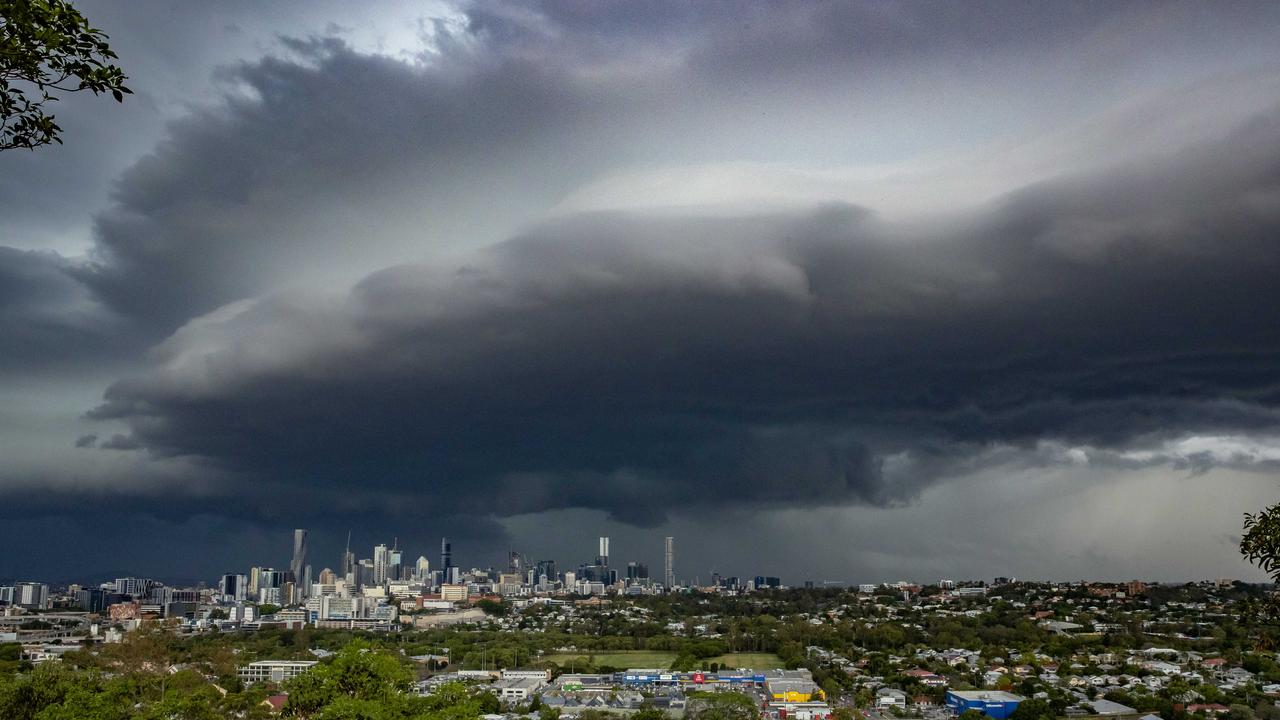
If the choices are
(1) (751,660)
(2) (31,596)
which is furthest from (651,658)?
(2) (31,596)

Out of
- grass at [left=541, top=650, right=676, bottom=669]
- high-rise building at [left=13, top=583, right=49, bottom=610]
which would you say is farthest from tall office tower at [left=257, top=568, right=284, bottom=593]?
grass at [left=541, top=650, right=676, bottom=669]

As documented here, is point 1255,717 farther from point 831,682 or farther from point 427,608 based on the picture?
point 427,608

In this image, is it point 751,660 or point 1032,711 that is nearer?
point 1032,711

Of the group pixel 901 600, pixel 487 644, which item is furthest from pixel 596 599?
pixel 487 644

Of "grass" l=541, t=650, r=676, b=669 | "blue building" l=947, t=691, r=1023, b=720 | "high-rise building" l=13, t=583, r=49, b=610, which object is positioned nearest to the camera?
"blue building" l=947, t=691, r=1023, b=720

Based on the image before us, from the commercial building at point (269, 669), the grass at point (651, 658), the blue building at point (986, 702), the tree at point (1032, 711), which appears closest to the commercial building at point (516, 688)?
the grass at point (651, 658)

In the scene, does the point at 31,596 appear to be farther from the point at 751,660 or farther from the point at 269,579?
the point at 751,660

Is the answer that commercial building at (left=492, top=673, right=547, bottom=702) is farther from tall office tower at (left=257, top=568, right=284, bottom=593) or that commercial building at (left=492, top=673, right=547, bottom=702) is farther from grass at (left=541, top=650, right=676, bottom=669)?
tall office tower at (left=257, top=568, right=284, bottom=593)
